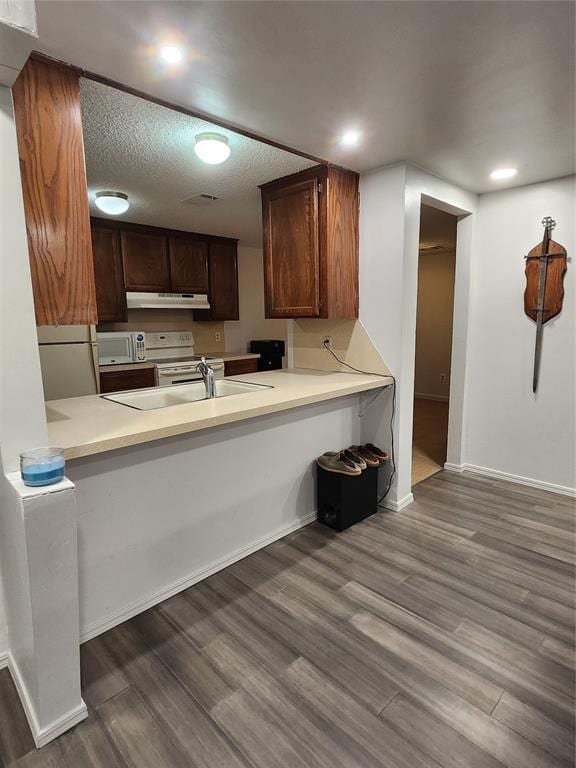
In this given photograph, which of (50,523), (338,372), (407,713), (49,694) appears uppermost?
(338,372)

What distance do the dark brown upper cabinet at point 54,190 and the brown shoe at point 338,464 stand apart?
1.63 m

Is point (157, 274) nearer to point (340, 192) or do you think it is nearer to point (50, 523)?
point (340, 192)

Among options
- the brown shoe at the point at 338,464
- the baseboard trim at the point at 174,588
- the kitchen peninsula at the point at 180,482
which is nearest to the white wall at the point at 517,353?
the kitchen peninsula at the point at 180,482

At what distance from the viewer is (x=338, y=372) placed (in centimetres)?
312

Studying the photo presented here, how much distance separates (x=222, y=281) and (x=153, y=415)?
3.36m

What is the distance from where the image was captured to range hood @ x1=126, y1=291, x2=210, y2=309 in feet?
13.4

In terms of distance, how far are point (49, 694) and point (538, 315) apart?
3469mm

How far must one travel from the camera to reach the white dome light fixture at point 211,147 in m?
1.99

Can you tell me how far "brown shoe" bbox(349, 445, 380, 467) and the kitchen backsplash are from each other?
2847mm

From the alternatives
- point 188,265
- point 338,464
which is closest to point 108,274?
point 188,265

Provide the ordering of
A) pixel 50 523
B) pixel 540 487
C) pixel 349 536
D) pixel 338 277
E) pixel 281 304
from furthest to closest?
1. pixel 540 487
2. pixel 281 304
3. pixel 338 277
4. pixel 349 536
5. pixel 50 523

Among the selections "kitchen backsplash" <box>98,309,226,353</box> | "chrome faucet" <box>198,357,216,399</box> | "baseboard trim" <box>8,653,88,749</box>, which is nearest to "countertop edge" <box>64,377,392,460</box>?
"chrome faucet" <box>198,357,216,399</box>

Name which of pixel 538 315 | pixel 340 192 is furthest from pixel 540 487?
pixel 340 192

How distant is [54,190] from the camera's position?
1481 millimetres
